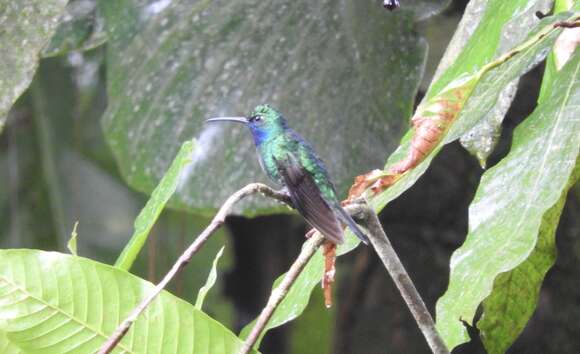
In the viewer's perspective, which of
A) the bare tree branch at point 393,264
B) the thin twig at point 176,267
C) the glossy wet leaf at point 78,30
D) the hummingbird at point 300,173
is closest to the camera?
the thin twig at point 176,267

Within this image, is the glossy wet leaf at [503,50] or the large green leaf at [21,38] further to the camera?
the large green leaf at [21,38]

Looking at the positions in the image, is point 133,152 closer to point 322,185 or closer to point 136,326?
point 322,185

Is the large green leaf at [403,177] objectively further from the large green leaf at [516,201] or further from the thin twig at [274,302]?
the thin twig at [274,302]

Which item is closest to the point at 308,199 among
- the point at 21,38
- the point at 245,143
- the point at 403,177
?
the point at 403,177

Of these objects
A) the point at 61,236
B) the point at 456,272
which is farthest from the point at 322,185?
the point at 61,236

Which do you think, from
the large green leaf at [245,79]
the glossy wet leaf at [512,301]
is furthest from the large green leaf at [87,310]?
the large green leaf at [245,79]

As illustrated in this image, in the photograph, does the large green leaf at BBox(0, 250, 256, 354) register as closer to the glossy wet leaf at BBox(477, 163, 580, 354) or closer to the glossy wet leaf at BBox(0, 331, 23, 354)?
the glossy wet leaf at BBox(0, 331, 23, 354)

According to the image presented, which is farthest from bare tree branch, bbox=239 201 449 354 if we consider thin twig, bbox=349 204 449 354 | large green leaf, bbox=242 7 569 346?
large green leaf, bbox=242 7 569 346
